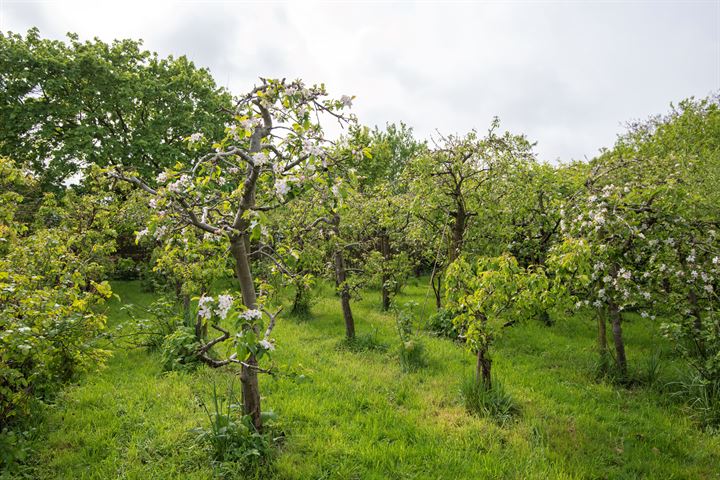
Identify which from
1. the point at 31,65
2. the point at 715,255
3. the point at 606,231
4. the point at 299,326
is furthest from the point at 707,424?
the point at 31,65

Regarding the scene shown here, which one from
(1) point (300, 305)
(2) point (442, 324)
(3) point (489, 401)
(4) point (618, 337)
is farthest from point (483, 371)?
(1) point (300, 305)

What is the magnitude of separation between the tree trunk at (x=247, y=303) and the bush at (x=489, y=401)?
10.4 ft

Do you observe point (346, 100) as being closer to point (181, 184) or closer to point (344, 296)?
point (181, 184)

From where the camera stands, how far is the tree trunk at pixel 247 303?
4.15 meters

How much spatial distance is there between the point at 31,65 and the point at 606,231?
2009 cm

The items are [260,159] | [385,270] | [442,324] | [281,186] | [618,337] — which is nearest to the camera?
[281,186]

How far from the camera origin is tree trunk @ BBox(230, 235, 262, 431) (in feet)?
13.6

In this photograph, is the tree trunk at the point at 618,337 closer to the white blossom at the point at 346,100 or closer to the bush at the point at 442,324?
the bush at the point at 442,324

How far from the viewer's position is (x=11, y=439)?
13.0ft

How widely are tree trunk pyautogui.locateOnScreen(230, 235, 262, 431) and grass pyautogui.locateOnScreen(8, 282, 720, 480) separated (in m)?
0.42

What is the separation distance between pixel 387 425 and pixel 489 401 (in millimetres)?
1621

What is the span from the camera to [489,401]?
5.67m

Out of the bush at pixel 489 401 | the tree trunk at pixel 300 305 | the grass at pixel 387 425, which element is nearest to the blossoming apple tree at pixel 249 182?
the grass at pixel 387 425

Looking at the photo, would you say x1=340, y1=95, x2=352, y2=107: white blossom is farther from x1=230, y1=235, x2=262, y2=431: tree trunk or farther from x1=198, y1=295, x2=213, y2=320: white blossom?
x1=198, y1=295, x2=213, y2=320: white blossom
